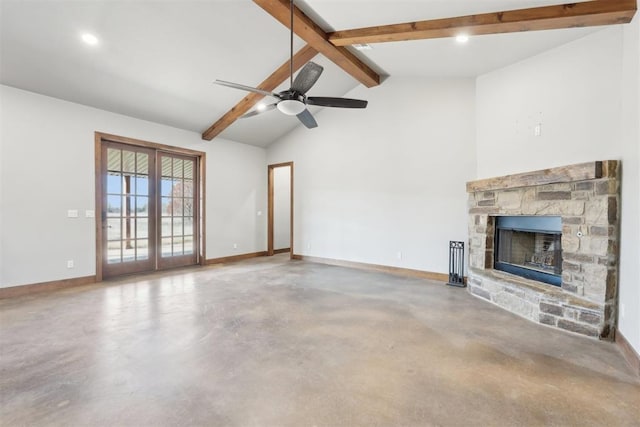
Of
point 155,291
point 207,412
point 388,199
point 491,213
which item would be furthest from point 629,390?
point 155,291

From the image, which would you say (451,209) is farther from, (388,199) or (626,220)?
(626,220)

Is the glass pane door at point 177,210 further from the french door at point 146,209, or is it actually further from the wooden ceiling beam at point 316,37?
the wooden ceiling beam at point 316,37

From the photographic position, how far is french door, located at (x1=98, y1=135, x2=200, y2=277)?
16.9 feet

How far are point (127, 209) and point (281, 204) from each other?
164 inches

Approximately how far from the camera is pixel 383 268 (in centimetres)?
573

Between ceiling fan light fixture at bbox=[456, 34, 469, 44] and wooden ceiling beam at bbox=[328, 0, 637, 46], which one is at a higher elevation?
ceiling fan light fixture at bbox=[456, 34, 469, 44]

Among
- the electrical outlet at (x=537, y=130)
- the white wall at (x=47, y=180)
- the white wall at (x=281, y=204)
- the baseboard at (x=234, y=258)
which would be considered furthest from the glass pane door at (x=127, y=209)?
the electrical outlet at (x=537, y=130)

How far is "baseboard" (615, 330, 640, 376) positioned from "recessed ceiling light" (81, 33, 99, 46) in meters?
6.21

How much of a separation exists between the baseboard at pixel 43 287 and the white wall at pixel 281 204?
4.57m

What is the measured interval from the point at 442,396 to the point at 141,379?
2.12 metres

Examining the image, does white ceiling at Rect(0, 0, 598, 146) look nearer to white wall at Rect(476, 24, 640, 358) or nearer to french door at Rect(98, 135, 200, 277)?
white wall at Rect(476, 24, 640, 358)

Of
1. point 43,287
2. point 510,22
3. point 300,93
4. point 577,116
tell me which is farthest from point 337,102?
point 43,287

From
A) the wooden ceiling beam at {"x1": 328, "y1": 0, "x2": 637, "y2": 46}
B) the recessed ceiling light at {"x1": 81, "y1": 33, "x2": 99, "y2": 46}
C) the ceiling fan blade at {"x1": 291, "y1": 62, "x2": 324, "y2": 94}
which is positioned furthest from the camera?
the recessed ceiling light at {"x1": 81, "y1": 33, "x2": 99, "y2": 46}

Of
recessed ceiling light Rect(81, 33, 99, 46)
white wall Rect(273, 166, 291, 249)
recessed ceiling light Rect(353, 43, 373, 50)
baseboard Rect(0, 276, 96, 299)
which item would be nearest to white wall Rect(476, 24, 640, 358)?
recessed ceiling light Rect(353, 43, 373, 50)
